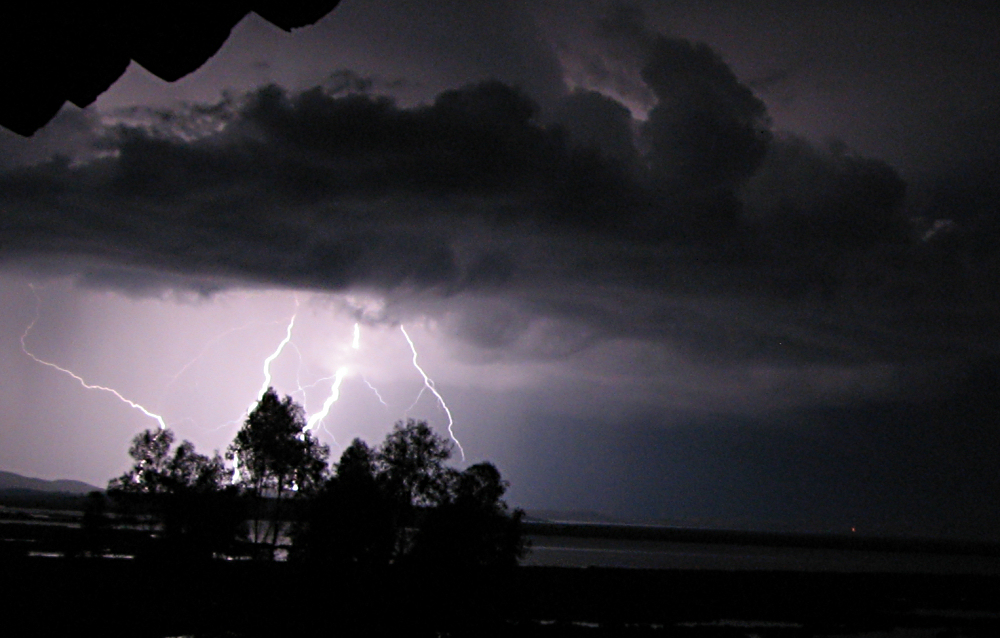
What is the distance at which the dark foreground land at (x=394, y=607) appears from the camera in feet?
113

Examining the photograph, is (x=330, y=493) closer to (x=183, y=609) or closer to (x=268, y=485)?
(x=183, y=609)

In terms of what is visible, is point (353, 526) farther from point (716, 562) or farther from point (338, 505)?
point (716, 562)

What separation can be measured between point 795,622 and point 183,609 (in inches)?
1511

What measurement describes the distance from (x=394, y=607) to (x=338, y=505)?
9.11 meters

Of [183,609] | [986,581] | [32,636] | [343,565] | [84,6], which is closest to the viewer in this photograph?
[84,6]

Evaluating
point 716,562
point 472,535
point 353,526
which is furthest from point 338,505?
point 716,562

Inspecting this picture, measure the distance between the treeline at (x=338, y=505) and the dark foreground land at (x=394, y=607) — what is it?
1452 mm

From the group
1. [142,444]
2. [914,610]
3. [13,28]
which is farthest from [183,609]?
[914,610]

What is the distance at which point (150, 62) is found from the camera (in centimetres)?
259

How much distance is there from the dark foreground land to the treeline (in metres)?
1.45

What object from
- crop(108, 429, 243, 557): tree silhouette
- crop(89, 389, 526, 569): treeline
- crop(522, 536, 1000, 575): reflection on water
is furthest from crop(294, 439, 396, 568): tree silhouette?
crop(522, 536, 1000, 575): reflection on water

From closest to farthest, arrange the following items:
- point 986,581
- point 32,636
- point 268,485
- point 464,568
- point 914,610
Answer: point 32,636 → point 464,568 → point 914,610 → point 268,485 → point 986,581

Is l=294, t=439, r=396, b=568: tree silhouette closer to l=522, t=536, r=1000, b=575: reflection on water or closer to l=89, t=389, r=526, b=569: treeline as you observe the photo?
l=89, t=389, r=526, b=569: treeline

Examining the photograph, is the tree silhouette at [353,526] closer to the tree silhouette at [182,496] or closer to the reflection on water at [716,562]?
the tree silhouette at [182,496]
